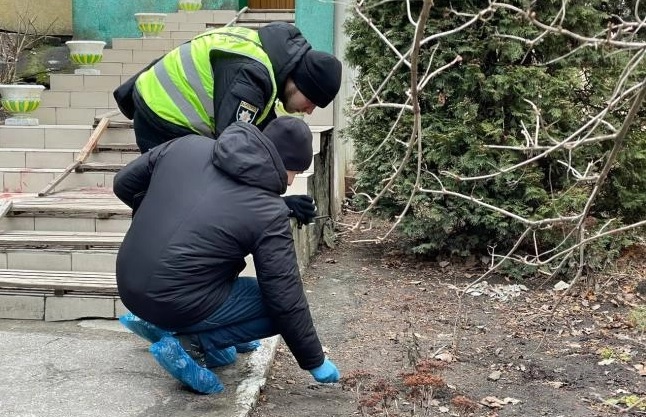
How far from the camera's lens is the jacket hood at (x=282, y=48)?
377 centimetres

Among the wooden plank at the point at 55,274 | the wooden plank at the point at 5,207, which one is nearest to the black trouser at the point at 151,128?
the wooden plank at the point at 55,274

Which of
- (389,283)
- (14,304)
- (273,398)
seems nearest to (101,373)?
(273,398)

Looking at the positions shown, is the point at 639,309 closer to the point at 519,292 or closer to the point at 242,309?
the point at 519,292

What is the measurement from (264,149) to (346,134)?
360 centimetres

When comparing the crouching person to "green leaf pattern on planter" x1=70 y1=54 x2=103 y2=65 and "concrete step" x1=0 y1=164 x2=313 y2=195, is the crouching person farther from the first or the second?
"green leaf pattern on planter" x1=70 y1=54 x2=103 y2=65

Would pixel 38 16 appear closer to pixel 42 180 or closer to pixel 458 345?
pixel 42 180

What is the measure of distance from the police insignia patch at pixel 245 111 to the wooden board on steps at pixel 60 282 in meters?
1.50

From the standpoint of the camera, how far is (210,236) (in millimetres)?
3318

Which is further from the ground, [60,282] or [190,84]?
[190,84]

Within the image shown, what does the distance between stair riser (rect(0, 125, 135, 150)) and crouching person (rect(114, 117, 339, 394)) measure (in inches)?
145

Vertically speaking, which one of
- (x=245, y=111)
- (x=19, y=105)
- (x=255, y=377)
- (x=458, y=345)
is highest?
(x=245, y=111)

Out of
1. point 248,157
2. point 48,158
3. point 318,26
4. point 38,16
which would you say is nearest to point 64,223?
point 48,158

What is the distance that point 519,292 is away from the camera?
237 inches

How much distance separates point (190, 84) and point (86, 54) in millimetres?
4884
